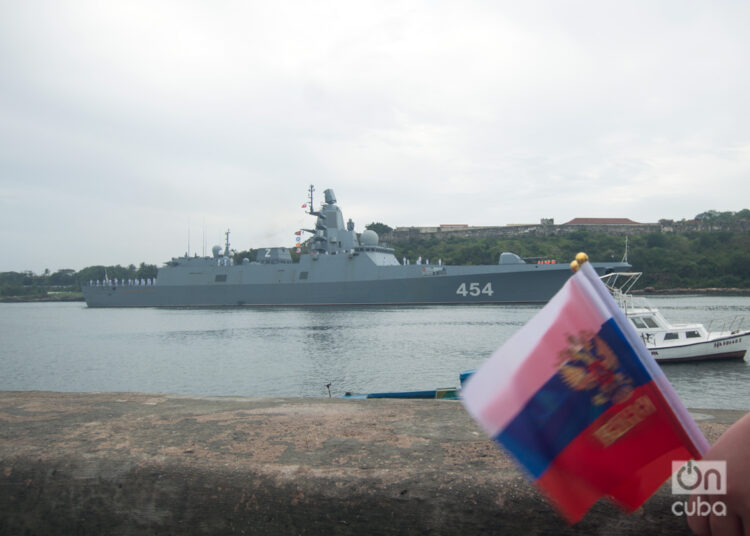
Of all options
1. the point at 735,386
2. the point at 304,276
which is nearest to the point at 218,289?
the point at 304,276

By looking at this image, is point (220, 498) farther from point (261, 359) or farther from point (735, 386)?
point (261, 359)

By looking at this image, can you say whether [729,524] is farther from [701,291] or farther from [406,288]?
[701,291]

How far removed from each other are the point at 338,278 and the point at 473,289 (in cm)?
860

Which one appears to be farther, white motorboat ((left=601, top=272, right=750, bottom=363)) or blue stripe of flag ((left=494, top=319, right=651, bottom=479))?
white motorboat ((left=601, top=272, right=750, bottom=363))

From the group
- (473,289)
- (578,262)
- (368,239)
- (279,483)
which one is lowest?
(473,289)

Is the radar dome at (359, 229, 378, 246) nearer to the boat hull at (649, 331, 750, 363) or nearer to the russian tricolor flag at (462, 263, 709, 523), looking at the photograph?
the boat hull at (649, 331, 750, 363)

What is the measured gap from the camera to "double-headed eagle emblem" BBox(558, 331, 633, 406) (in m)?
0.88

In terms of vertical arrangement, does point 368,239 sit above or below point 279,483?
above

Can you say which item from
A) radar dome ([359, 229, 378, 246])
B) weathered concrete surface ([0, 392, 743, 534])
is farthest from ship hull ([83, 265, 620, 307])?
weathered concrete surface ([0, 392, 743, 534])

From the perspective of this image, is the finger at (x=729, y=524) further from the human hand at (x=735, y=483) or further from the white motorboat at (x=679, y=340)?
the white motorboat at (x=679, y=340)

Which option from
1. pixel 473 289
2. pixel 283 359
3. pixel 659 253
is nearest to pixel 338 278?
pixel 473 289

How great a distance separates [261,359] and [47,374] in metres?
5.17

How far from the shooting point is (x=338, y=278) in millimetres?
33281

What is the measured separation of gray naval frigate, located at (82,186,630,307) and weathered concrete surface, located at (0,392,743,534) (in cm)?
2890
